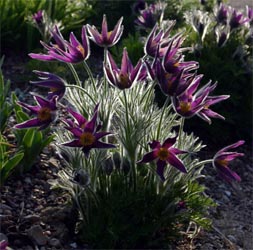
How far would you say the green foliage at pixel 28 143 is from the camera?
3516 mm

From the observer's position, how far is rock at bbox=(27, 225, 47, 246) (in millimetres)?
3148

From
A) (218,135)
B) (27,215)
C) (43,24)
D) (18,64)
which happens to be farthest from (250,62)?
(27,215)

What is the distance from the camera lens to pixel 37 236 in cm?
316

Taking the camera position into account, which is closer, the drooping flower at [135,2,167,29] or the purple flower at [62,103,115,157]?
the purple flower at [62,103,115,157]

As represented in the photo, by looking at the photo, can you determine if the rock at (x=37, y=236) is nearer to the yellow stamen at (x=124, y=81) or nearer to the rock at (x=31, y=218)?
the rock at (x=31, y=218)

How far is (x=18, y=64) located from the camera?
5.52m

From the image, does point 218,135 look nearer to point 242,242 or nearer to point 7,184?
point 242,242

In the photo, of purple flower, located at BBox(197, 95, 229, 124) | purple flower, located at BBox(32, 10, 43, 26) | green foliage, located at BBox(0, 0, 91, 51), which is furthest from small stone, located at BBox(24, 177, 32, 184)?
green foliage, located at BBox(0, 0, 91, 51)

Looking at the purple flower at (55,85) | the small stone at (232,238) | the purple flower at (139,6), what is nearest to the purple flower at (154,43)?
the purple flower at (55,85)

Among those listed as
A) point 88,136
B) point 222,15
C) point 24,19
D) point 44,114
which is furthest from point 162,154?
point 24,19

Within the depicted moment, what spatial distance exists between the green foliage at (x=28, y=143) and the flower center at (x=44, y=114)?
69cm

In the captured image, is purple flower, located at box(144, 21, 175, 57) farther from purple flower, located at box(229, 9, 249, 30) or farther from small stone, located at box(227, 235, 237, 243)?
purple flower, located at box(229, 9, 249, 30)

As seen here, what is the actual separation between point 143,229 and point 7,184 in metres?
0.84

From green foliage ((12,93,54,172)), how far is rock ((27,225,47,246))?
48 centimetres
